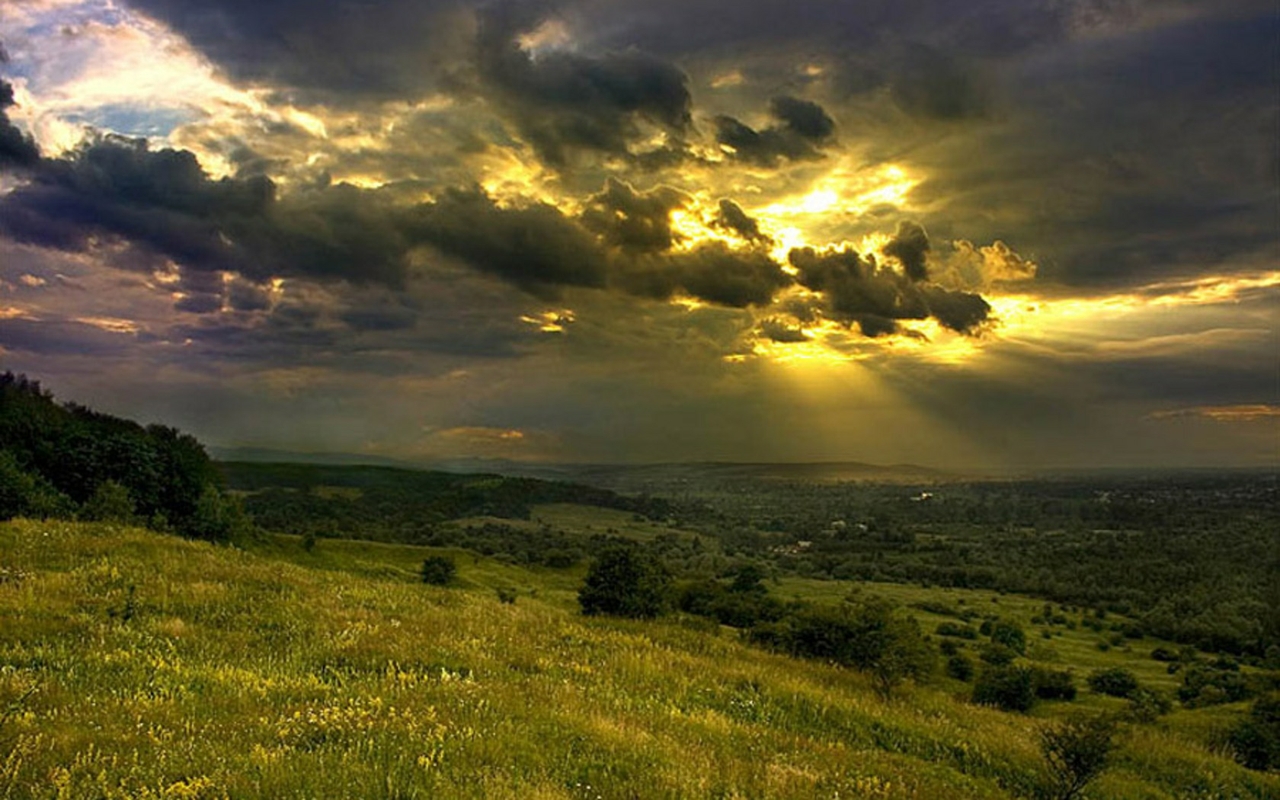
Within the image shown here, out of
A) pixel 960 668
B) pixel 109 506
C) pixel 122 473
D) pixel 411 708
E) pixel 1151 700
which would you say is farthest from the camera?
pixel 960 668

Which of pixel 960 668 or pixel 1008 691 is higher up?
pixel 1008 691

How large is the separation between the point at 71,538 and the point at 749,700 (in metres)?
23.8

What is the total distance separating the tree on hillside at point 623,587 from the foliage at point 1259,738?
1176 inches

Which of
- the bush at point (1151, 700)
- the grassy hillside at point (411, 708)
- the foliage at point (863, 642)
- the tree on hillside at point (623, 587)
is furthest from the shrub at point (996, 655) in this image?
the grassy hillside at point (411, 708)

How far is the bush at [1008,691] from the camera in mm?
76375

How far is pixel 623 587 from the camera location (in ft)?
149

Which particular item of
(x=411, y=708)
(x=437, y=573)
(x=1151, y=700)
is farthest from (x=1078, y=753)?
(x=1151, y=700)

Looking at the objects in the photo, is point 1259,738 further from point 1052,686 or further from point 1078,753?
point 1052,686

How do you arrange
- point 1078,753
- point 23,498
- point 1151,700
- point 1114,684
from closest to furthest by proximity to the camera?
1. point 1078,753
2. point 23,498
3. point 1151,700
4. point 1114,684

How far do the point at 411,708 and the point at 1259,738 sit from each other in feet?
185

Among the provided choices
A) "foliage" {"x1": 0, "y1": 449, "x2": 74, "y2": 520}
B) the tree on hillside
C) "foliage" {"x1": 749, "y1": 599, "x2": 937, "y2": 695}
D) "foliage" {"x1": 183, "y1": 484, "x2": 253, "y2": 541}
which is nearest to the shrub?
"foliage" {"x1": 749, "y1": 599, "x2": 937, "y2": 695}

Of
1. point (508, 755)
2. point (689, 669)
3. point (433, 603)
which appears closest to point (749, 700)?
point (689, 669)

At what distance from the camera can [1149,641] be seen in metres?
161

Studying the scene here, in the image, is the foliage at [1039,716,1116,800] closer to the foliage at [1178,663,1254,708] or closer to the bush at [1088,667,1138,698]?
the foliage at [1178,663,1254,708]
